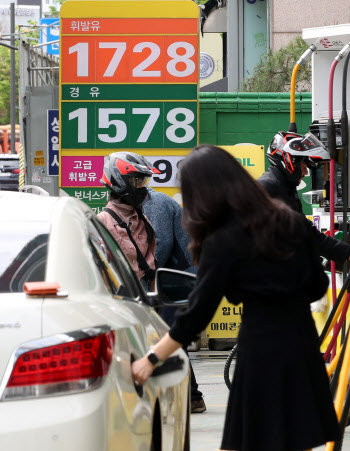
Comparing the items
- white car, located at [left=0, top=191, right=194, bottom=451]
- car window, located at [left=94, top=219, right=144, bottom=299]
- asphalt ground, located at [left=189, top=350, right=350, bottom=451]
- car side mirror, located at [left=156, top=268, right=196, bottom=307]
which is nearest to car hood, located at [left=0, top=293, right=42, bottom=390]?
white car, located at [left=0, top=191, right=194, bottom=451]

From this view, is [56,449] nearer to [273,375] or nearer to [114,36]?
[273,375]

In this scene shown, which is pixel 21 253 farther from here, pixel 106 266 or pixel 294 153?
pixel 294 153

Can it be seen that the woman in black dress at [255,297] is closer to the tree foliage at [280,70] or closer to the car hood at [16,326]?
the car hood at [16,326]

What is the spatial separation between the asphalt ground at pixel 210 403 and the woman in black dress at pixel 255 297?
279cm

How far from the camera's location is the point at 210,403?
8516 mm

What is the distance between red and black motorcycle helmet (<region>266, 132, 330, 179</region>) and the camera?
751 cm

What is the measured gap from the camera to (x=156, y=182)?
1238 cm

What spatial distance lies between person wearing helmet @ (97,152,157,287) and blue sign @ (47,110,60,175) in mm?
8520

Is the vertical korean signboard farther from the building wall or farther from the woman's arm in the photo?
the building wall

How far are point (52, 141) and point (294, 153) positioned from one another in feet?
29.0

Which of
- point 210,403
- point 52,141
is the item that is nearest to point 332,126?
point 210,403

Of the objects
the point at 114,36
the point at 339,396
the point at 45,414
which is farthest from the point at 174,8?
the point at 45,414

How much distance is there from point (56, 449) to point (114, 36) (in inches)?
386

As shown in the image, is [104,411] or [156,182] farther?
[156,182]
